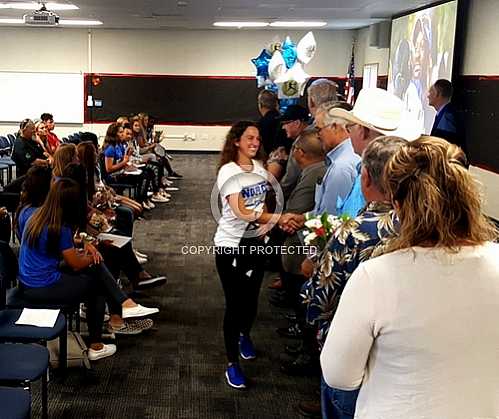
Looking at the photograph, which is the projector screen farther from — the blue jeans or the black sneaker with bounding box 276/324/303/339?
the blue jeans

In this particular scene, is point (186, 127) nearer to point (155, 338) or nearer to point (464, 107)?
point (464, 107)

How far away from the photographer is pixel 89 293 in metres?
4.18

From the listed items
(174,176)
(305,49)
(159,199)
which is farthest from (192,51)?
(305,49)

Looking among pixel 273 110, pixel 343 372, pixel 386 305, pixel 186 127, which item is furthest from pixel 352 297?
pixel 186 127

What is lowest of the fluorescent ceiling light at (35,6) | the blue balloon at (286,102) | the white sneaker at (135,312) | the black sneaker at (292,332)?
the black sneaker at (292,332)

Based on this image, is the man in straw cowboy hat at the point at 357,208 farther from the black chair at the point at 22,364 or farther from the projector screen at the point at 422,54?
the projector screen at the point at 422,54

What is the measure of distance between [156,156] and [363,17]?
4771 mm

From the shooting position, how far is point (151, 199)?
400 inches

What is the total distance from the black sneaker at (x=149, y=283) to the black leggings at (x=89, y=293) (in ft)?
3.34

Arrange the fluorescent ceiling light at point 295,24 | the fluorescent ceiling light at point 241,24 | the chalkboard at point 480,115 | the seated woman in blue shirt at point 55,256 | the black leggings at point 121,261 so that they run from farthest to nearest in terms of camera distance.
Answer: the fluorescent ceiling light at point 241,24
the fluorescent ceiling light at point 295,24
the chalkboard at point 480,115
the black leggings at point 121,261
the seated woman in blue shirt at point 55,256

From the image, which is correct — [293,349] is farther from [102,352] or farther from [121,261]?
[121,261]

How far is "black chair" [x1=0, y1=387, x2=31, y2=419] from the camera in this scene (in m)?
2.52

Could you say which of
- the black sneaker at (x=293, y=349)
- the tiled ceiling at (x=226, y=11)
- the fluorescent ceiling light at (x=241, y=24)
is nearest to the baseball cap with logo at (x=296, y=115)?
the black sneaker at (x=293, y=349)

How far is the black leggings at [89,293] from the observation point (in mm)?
3998
